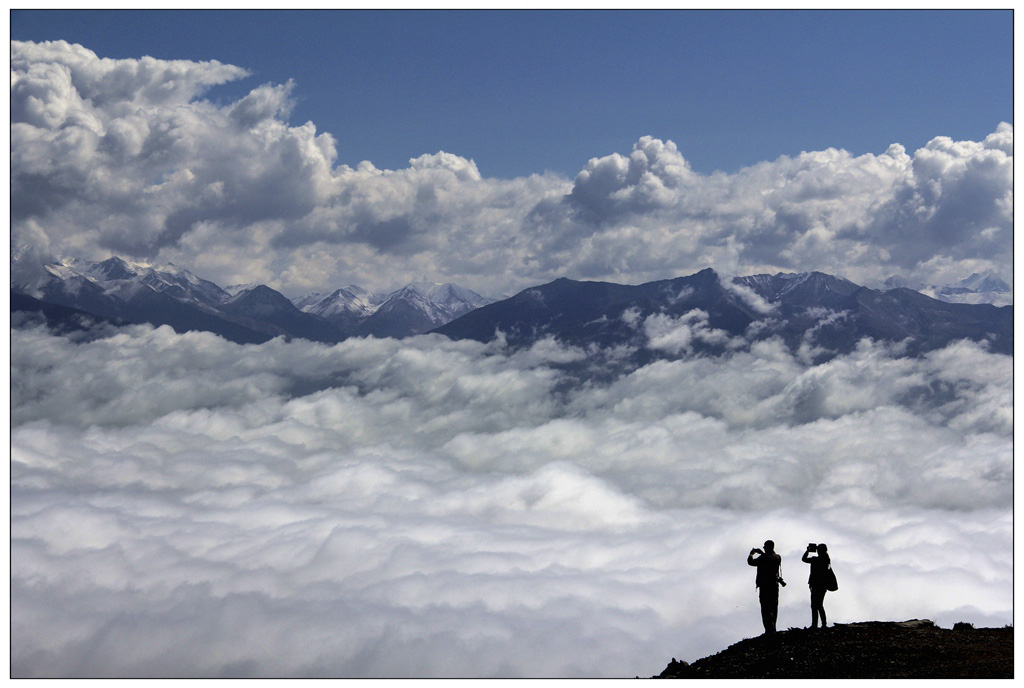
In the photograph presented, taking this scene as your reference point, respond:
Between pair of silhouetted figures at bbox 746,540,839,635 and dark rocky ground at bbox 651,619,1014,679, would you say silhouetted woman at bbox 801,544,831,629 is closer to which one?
pair of silhouetted figures at bbox 746,540,839,635

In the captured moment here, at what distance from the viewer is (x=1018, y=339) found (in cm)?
4341

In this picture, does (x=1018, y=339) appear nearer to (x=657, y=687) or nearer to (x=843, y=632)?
(x=843, y=632)

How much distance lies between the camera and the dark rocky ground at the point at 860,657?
1014 inches

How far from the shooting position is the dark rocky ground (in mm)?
25750

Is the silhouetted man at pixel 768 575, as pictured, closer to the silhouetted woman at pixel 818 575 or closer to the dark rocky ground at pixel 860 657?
the silhouetted woman at pixel 818 575

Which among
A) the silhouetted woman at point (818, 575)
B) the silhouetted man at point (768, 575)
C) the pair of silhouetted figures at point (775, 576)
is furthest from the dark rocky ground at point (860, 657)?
the silhouetted man at point (768, 575)

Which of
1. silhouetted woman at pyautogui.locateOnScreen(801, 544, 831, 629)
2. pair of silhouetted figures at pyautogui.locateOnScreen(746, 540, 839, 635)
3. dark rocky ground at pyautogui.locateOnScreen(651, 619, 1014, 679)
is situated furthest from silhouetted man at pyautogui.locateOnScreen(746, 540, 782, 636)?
dark rocky ground at pyautogui.locateOnScreen(651, 619, 1014, 679)

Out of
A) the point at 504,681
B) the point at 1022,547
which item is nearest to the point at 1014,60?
the point at 1022,547

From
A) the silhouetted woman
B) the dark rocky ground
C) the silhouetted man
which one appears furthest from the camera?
the silhouetted woman

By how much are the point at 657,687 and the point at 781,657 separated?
191 inches

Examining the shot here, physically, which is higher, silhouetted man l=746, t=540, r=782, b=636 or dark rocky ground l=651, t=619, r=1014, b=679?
silhouetted man l=746, t=540, r=782, b=636

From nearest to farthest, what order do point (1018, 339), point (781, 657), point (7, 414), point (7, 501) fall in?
point (781, 657), point (1018, 339), point (7, 414), point (7, 501)

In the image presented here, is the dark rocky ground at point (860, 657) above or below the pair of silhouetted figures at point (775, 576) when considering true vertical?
below

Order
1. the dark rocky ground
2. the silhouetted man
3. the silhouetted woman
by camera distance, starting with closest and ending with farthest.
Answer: the dark rocky ground → the silhouetted man → the silhouetted woman
